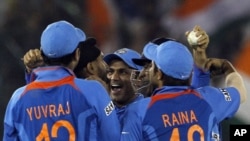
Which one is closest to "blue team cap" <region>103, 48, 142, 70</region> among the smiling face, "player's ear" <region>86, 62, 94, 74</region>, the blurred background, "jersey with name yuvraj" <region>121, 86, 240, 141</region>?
the smiling face

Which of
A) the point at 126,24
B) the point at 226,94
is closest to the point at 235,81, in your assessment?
the point at 226,94

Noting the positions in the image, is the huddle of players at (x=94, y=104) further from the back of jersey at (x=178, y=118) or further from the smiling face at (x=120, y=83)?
the smiling face at (x=120, y=83)

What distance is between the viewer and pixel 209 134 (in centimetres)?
300

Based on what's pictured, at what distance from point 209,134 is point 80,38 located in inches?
24.7

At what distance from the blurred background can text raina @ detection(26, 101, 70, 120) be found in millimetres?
3176

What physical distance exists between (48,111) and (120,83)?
26.6 inches

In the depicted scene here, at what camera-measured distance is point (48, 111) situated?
2.88 metres

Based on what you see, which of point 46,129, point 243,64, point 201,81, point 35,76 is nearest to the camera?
point 46,129

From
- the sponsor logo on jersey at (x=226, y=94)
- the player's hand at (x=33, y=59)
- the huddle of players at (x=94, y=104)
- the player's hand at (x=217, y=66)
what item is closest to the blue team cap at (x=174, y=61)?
the huddle of players at (x=94, y=104)

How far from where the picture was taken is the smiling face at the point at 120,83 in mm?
3443

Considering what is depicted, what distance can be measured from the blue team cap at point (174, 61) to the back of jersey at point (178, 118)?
0.08m

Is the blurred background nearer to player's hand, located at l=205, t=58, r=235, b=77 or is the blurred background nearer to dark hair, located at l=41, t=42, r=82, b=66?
player's hand, located at l=205, t=58, r=235, b=77

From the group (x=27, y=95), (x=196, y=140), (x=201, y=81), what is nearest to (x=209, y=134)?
(x=196, y=140)

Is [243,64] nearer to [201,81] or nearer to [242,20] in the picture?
[242,20]
